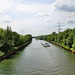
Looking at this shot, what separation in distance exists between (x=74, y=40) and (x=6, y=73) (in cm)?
3266

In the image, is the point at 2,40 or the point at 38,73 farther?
the point at 2,40

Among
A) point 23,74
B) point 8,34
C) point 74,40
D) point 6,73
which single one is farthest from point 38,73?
point 74,40

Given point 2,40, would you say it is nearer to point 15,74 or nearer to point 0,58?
point 0,58

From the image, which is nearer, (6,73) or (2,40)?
(6,73)

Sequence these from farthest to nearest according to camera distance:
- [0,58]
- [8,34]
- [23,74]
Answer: [8,34] → [0,58] → [23,74]

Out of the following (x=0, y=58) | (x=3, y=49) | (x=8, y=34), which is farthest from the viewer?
(x=8, y=34)

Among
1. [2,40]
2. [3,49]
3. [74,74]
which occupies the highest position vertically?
[2,40]

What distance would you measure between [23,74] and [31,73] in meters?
1.36

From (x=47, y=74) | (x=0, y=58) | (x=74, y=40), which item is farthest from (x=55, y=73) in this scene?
(x=74, y=40)

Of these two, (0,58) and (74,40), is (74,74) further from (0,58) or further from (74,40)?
(74,40)

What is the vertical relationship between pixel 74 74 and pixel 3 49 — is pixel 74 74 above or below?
below

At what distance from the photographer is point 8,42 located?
34031 mm

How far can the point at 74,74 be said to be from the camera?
63.7 feet

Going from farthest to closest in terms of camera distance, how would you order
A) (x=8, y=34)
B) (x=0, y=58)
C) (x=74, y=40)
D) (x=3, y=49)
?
(x=74, y=40) → (x=8, y=34) → (x=3, y=49) → (x=0, y=58)
